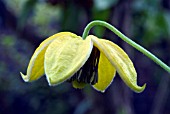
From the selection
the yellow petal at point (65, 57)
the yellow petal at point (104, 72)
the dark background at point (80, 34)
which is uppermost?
the yellow petal at point (65, 57)

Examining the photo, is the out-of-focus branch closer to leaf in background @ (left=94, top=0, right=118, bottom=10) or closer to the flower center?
leaf in background @ (left=94, top=0, right=118, bottom=10)

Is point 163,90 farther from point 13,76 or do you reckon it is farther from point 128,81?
point 128,81

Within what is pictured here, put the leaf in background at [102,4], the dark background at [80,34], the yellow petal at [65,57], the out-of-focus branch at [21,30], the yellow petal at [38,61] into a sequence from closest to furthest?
the yellow petal at [65,57]
the yellow petal at [38,61]
the leaf in background at [102,4]
the dark background at [80,34]
the out-of-focus branch at [21,30]

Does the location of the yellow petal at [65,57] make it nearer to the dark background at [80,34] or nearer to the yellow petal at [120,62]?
the yellow petal at [120,62]

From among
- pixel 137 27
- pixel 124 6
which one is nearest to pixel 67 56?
pixel 124 6

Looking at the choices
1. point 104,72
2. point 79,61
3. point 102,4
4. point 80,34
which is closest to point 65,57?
point 79,61

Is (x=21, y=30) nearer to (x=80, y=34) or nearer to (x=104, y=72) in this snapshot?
(x=80, y=34)

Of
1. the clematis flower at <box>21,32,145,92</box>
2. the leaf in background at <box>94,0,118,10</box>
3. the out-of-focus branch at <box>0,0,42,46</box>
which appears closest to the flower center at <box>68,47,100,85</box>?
the clematis flower at <box>21,32,145,92</box>

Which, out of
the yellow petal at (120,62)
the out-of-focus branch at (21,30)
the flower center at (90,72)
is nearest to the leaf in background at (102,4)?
the flower center at (90,72)

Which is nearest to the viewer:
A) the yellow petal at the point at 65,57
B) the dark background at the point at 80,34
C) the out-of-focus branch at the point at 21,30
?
the yellow petal at the point at 65,57
